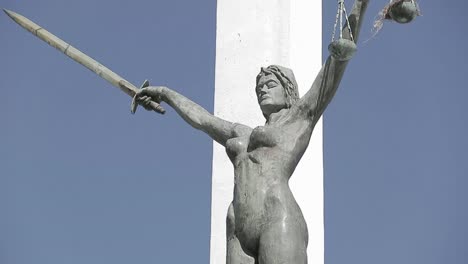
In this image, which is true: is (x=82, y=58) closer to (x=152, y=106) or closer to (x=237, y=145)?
(x=152, y=106)

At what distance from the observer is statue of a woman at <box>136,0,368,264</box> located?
228 inches

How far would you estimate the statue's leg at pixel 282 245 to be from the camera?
18.7 feet

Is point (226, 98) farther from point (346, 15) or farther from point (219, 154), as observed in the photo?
point (346, 15)

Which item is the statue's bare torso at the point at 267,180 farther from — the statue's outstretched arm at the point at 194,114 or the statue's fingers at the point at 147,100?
the statue's fingers at the point at 147,100

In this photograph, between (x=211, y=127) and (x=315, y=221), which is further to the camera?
(x=315, y=221)

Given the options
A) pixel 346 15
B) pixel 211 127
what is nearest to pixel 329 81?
pixel 346 15

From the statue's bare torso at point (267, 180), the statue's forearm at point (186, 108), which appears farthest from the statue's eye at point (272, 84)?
the statue's forearm at point (186, 108)

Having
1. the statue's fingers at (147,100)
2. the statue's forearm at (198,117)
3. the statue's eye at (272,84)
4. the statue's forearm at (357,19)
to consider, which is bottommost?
the statue's forearm at (198,117)

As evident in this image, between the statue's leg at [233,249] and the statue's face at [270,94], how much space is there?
0.72 meters

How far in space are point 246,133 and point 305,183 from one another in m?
1.78

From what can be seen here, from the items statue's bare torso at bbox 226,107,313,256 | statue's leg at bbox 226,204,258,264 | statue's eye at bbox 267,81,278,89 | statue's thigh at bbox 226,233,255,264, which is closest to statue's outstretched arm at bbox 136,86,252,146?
statue's bare torso at bbox 226,107,313,256

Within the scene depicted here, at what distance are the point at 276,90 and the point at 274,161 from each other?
0.59m

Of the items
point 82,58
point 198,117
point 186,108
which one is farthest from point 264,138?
point 82,58

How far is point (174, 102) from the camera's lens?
6.87m
